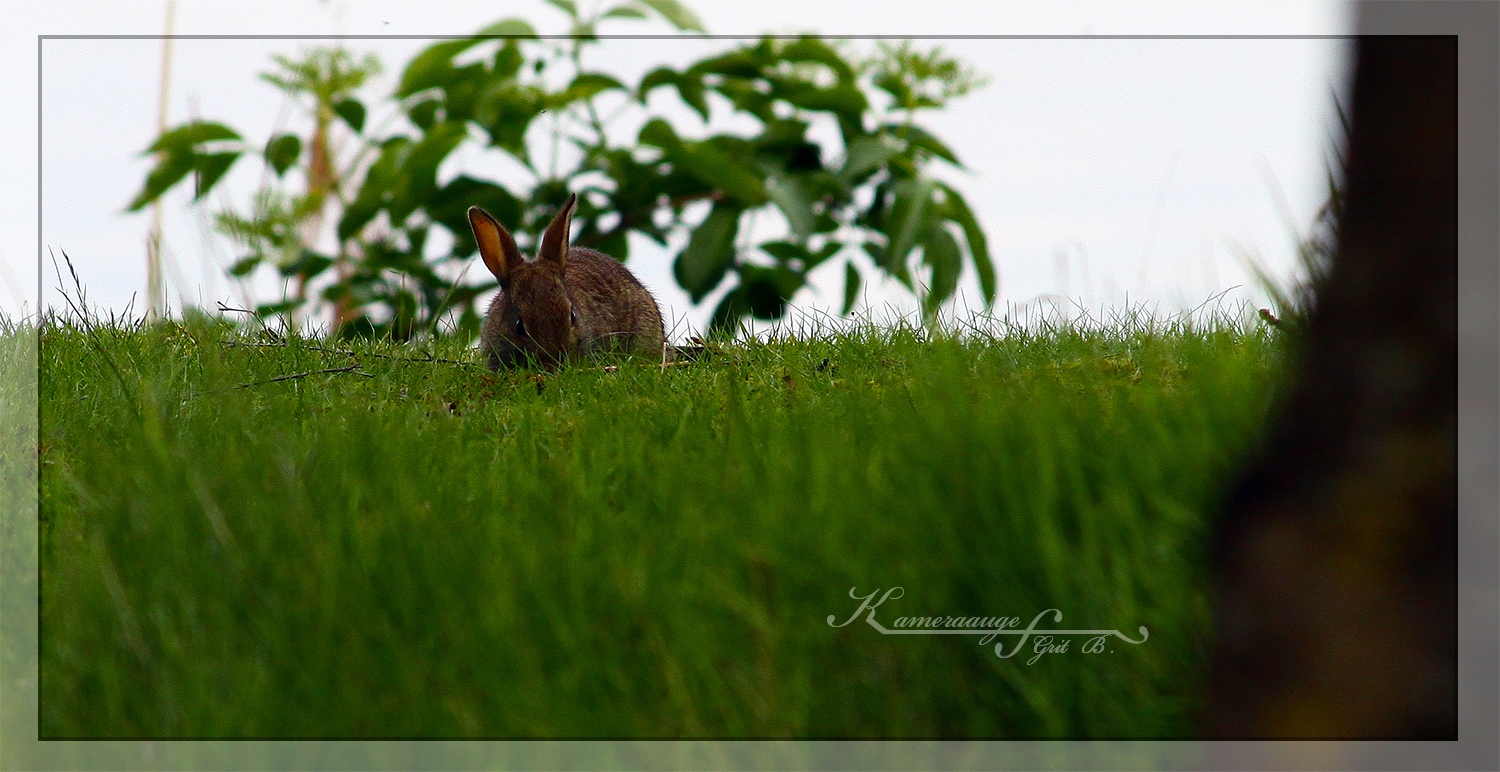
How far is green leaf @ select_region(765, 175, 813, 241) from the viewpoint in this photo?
21.4ft

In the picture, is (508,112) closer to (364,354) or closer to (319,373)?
(364,354)

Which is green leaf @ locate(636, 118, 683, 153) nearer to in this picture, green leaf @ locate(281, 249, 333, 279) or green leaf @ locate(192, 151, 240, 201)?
green leaf @ locate(281, 249, 333, 279)

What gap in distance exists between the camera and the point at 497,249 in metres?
5.28

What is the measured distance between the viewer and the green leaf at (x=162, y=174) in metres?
7.14

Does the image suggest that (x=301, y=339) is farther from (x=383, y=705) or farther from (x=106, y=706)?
(x=383, y=705)

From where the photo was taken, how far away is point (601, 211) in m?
7.93

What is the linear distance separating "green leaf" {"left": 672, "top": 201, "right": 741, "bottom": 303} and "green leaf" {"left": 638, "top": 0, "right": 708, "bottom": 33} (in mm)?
1222

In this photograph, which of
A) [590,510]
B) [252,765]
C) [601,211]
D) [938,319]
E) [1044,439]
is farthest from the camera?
[601,211]

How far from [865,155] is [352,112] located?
3830mm

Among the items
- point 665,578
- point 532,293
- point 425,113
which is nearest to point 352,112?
point 425,113

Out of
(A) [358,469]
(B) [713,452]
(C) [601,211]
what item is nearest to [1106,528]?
(B) [713,452]

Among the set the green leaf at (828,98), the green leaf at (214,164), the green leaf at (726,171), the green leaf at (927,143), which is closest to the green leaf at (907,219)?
the green leaf at (927,143)

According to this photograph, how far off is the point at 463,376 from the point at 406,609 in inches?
97.4

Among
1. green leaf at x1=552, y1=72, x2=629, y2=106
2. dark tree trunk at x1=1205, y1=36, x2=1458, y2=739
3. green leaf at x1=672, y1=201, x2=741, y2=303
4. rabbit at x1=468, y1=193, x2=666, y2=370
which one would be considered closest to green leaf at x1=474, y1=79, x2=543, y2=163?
green leaf at x1=552, y1=72, x2=629, y2=106
